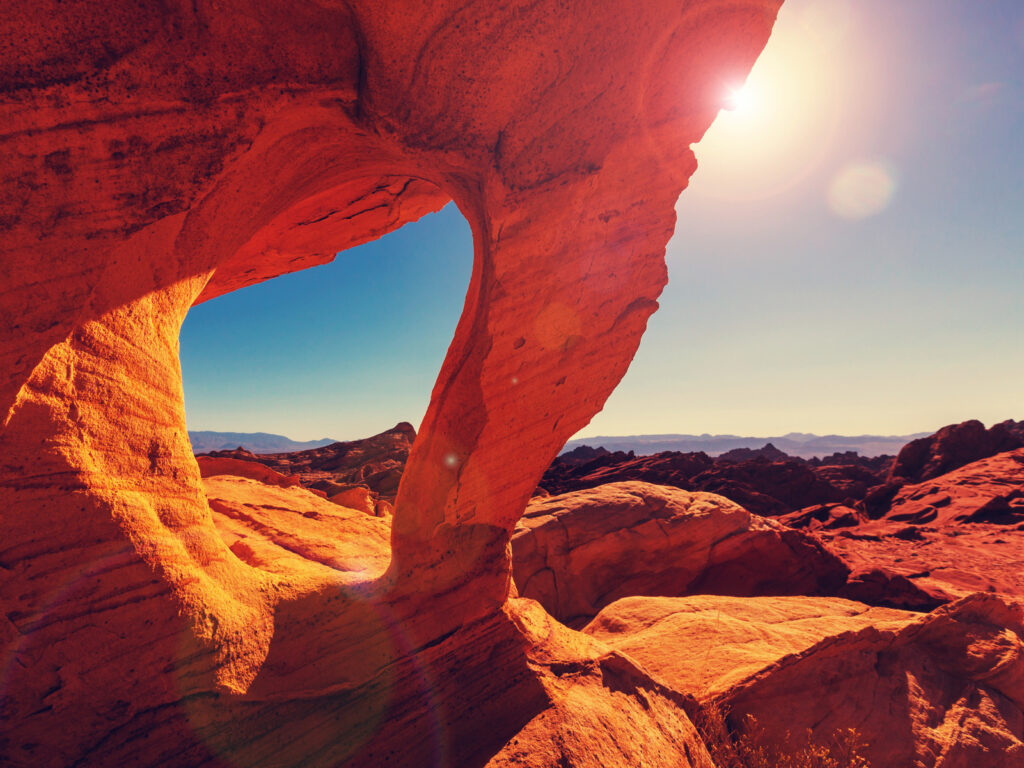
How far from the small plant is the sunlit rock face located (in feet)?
1.33

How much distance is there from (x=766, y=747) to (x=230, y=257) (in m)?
5.53

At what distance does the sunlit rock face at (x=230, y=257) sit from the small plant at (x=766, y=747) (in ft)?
1.33

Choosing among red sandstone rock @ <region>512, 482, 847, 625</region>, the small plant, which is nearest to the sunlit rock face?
the small plant

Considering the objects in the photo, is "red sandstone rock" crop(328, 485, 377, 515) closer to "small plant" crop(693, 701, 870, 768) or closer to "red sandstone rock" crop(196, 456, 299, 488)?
"red sandstone rock" crop(196, 456, 299, 488)

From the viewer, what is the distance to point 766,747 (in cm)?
348

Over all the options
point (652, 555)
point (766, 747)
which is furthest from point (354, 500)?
point (766, 747)

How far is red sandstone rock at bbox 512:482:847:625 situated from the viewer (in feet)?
27.6

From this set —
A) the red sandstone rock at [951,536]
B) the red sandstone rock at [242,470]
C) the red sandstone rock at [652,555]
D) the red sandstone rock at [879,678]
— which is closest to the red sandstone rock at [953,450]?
the red sandstone rock at [951,536]

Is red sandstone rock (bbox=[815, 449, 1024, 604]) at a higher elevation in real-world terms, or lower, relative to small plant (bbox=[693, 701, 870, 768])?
lower

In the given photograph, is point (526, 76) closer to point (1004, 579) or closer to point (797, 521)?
point (1004, 579)


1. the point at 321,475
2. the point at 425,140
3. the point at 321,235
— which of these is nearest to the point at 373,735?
the point at 425,140

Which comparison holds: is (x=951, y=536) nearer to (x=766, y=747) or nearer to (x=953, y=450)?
(x=953, y=450)

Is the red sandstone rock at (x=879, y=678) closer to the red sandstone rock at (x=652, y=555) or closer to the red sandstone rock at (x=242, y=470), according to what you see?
the red sandstone rock at (x=652, y=555)

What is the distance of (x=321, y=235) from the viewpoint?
5207 millimetres
